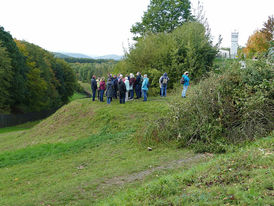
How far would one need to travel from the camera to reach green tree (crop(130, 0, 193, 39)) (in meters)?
42.2

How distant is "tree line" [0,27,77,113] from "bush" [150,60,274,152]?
31.7m

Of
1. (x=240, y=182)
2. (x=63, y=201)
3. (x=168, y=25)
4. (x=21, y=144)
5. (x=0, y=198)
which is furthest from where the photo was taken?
(x=168, y=25)

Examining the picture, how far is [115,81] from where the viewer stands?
19.6 metres

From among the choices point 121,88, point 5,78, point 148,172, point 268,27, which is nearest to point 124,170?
point 148,172

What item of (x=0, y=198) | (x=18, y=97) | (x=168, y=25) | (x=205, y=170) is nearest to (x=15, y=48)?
(x=18, y=97)

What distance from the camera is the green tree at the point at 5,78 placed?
36.8m

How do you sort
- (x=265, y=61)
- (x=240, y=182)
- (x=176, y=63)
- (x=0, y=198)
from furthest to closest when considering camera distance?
(x=176, y=63), (x=265, y=61), (x=0, y=198), (x=240, y=182)

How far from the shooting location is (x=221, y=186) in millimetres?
5387

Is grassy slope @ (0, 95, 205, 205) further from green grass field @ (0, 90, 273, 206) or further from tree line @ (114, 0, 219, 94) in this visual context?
tree line @ (114, 0, 219, 94)

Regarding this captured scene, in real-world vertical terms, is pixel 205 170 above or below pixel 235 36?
below

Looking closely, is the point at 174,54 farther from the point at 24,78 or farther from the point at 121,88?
the point at 24,78

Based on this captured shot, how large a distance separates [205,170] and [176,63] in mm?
21234

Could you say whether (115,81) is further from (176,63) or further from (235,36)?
(235,36)

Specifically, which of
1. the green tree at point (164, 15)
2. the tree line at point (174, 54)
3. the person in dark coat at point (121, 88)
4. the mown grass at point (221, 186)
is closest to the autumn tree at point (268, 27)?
the green tree at point (164, 15)
